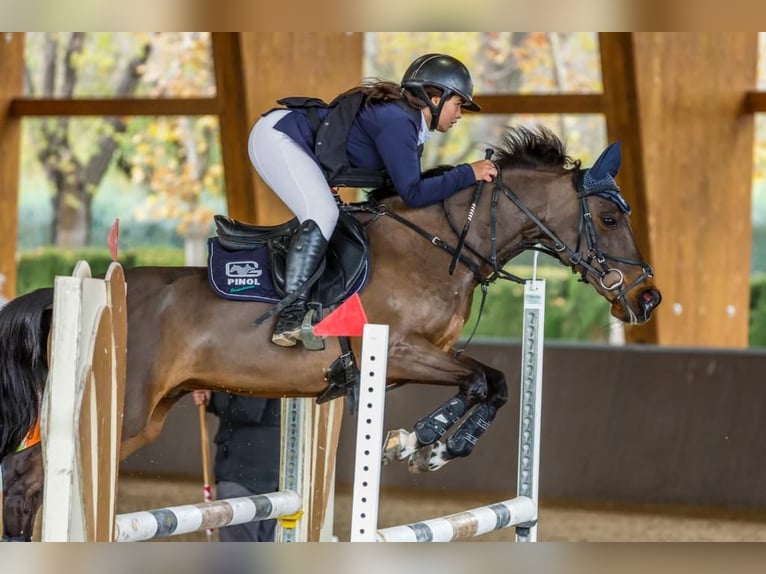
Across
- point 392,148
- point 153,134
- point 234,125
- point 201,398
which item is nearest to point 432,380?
point 392,148

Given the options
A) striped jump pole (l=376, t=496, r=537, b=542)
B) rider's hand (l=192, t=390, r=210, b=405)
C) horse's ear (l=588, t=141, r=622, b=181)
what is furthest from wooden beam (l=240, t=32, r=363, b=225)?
striped jump pole (l=376, t=496, r=537, b=542)

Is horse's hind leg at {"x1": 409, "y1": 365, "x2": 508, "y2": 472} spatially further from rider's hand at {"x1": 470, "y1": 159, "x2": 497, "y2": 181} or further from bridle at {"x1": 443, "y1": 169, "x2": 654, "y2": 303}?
rider's hand at {"x1": 470, "y1": 159, "x2": 497, "y2": 181}

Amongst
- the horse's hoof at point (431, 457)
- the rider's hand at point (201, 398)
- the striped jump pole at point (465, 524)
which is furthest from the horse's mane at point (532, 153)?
the rider's hand at point (201, 398)

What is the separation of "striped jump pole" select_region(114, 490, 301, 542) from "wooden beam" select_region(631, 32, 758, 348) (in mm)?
4286

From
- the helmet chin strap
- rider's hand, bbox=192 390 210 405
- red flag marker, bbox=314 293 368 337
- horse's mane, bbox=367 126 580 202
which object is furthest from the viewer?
rider's hand, bbox=192 390 210 405

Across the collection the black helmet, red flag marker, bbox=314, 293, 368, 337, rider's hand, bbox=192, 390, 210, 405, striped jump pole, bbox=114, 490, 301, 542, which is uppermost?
the black helmet

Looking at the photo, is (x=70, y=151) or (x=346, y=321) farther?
(x=70, y=151)

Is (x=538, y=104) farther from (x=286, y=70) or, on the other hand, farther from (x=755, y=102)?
(x=286, y=70)

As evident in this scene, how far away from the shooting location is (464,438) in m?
3.76

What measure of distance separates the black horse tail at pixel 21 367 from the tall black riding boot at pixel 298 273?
76 centimetres

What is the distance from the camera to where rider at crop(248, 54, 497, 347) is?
3861mm

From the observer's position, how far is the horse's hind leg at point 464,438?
12.3 feet

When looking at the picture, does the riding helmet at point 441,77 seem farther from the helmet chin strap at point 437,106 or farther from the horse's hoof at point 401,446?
the horse's hoof at point 401,446

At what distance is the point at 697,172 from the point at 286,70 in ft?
9.32
